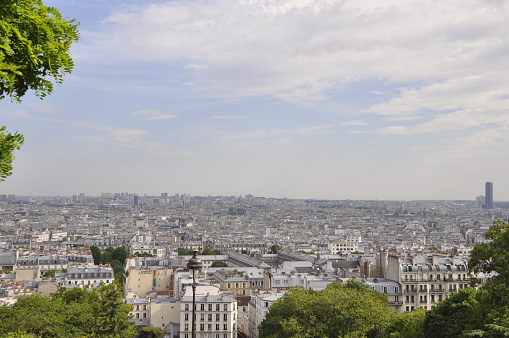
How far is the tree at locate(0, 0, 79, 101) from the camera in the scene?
816 cm

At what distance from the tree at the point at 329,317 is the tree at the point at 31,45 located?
26.5 meters

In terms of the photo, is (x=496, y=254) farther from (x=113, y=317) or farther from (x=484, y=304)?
(x=113, y=317)

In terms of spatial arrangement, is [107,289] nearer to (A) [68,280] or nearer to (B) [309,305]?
(B) [309,305]

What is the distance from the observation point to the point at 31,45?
28.9 feet

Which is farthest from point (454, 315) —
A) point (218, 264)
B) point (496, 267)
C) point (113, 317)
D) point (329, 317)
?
point (218, 264)

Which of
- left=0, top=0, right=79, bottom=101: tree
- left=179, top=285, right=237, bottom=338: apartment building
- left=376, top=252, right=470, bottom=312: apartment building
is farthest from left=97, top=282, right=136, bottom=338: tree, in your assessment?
left=0, top=0, right=79, bottom=101: tree

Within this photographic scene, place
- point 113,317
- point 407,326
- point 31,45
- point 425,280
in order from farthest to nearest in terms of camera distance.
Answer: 1. point 425,280
2. point 113,317
3. point 407,326
4. point 31,45

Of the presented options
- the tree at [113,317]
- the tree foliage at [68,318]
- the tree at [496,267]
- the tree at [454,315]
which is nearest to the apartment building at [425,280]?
the tree at [454,315]

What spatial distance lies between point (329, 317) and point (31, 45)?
29.2 m

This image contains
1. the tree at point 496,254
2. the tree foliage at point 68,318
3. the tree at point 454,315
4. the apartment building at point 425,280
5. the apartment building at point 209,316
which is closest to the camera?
the tree at point 496,254

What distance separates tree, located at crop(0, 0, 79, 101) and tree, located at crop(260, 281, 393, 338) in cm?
2652

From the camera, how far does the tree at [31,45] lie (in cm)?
816

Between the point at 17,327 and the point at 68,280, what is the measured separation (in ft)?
114

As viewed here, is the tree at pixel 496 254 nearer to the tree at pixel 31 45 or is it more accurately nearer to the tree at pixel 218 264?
the tree at pixel 31 45
